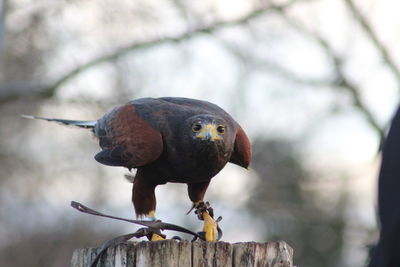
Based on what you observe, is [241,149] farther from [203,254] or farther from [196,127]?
[203,254]

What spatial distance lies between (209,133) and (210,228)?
0.60m

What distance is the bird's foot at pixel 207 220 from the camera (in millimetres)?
4575

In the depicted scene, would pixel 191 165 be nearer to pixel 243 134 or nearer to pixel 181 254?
pixel 243 134

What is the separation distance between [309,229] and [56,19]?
8148mm

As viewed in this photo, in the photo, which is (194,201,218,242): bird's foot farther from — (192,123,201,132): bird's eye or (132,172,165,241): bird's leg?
(192,123,201,132): bird's eye

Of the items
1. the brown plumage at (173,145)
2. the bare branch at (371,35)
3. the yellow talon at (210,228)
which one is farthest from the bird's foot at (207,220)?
the bare branch at (371,35)

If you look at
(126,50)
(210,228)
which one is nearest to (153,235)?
(210,228)

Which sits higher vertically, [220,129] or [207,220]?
[220,129]

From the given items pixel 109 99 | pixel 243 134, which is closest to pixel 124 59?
pixel 109 99

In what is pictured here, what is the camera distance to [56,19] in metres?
14.7

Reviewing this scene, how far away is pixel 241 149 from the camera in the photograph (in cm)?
534

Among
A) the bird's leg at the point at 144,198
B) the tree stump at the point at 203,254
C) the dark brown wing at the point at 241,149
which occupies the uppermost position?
the dark brown wing at the point at 241,149

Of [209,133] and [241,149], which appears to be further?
[241,149]

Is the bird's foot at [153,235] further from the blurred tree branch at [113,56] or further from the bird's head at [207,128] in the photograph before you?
the blurred tree branch at [113,56]
